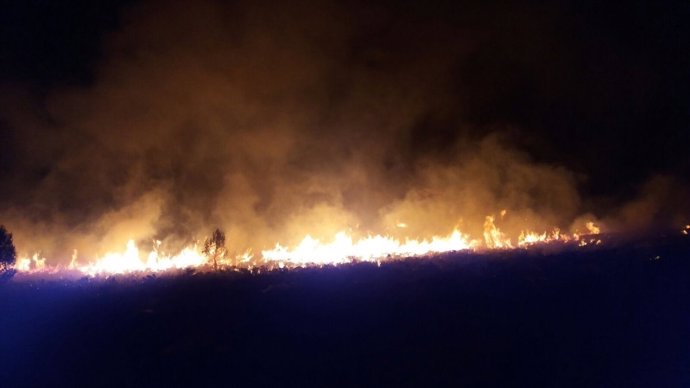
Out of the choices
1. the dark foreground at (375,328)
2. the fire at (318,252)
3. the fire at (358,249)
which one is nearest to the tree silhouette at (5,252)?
the dark foreground at (375,328)

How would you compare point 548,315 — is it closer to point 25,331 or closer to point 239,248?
point 25,331

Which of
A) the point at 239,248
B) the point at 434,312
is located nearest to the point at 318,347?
the point at 434,312

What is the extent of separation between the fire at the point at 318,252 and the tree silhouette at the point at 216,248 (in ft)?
0.68

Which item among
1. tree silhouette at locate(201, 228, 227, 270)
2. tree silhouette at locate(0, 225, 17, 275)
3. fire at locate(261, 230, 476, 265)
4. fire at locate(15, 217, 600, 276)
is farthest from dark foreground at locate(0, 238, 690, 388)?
tree silhouette at locate(201, 228, 227, 270)

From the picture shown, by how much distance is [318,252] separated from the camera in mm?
19203

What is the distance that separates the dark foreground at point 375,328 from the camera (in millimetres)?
9250

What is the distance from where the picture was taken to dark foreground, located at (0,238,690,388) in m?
9.25

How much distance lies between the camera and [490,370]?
30.1 feet

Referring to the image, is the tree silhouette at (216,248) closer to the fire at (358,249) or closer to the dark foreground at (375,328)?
the fire at (358,249)

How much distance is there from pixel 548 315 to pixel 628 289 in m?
2.34

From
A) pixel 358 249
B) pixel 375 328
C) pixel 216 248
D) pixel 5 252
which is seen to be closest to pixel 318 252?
pixel 358 249

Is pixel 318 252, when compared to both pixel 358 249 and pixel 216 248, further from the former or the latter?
pixel 216 248

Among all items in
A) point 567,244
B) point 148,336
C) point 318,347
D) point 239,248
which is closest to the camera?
point 318,347

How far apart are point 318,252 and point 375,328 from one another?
28.6 feet
